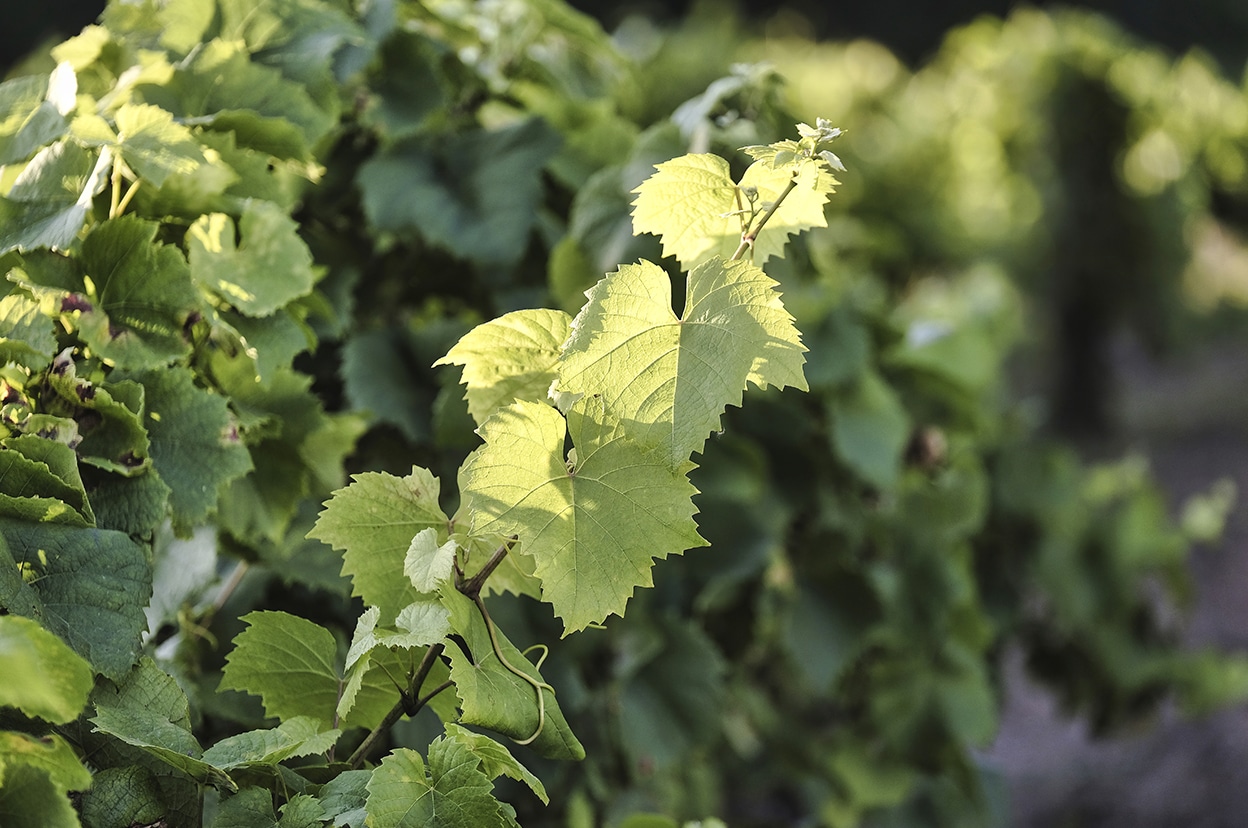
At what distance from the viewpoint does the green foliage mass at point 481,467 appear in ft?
1.71

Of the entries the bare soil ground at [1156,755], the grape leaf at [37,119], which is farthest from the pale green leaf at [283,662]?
the bare soil ground at [1156,755]

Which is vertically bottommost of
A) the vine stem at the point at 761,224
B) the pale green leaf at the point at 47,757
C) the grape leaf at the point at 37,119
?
the pale green leaf at the point at 47,757

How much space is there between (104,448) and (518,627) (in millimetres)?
368

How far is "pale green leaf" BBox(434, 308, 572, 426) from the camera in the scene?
555 millimetres

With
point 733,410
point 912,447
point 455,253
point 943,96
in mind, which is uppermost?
point 455,253

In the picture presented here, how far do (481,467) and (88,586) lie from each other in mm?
206

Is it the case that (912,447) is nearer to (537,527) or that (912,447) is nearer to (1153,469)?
(537,527)

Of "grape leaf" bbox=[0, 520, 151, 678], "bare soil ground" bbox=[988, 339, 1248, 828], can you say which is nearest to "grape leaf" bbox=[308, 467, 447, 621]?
"grape leaf" bbox=[0, 520, 151, 678]

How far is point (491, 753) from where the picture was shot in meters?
0.52

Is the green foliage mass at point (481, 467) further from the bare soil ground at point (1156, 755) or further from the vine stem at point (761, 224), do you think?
the bare soil ground at point (1156, 755)

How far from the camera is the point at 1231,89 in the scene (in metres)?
4.28

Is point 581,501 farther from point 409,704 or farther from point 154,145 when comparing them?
point 154,145

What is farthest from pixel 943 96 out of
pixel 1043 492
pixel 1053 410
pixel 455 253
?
pixel 455 253

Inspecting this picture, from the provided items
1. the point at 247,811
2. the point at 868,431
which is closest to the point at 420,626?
the point at 247,811
